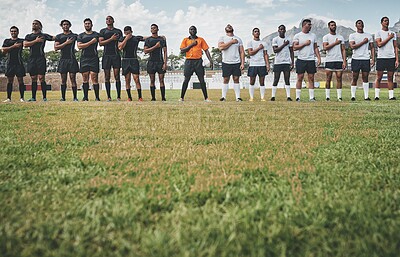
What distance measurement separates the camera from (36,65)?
31.7 feet

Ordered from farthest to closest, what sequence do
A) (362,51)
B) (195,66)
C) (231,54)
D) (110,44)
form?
(362,51) → (231,54) → (110,44) → (195,66)

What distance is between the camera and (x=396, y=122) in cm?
449

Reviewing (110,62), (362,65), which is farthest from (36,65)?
(362,65)

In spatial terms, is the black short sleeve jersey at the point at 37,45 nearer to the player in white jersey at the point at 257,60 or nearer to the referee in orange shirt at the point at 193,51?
the referee in orange shirt at the point at 193,51

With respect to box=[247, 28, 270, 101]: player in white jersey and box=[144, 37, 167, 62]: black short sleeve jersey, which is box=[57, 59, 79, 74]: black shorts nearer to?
box=[144, 37, 167, 62]: black short sleeve jersey


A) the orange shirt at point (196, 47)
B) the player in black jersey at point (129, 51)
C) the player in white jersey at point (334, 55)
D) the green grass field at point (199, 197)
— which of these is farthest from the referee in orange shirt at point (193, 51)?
the green grass field at point (199, 197)

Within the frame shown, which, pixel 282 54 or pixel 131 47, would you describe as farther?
pixel 282 54

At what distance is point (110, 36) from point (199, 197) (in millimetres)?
8916

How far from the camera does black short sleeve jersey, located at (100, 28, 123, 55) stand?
971cm

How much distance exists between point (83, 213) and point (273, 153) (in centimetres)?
149

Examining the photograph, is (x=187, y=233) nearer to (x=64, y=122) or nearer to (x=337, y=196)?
(x=337, y=196)

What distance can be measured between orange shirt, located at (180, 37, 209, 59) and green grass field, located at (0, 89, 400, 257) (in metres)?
6.80

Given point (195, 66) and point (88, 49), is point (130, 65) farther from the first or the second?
point (195, 66)

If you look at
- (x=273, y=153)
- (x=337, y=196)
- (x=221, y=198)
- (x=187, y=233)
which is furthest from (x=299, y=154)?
(x=187, y=233)
